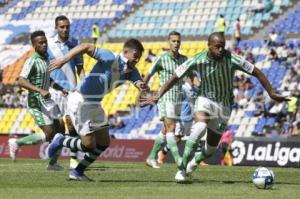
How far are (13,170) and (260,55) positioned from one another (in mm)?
19818

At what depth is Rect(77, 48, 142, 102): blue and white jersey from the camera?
43.1 feet

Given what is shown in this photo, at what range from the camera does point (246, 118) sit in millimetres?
31078

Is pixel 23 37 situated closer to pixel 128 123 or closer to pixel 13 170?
pixel 128 123

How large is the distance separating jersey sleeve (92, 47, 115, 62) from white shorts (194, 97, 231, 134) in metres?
1.78

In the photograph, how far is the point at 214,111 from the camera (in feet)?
46.1

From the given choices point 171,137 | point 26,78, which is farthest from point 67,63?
point 171,137

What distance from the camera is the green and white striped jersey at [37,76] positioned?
649 inches

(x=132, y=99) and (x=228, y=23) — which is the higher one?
(x=228, y=23)

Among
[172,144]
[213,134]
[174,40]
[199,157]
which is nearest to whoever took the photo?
[199,157]

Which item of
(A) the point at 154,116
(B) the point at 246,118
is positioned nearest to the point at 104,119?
(B) the point at 246,118

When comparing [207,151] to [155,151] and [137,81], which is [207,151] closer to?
[137,81]

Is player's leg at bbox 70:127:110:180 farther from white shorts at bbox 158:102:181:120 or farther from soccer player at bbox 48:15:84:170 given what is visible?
white shorts at bbox 158:102:181:120

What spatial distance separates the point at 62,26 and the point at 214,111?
3.91m

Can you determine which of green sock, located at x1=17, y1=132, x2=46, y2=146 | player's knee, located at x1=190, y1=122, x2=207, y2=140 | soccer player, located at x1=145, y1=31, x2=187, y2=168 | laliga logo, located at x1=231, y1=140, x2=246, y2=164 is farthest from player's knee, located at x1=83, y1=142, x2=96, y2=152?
laliga logo, located at x1=231, y1=140, x2=246, y2=164
